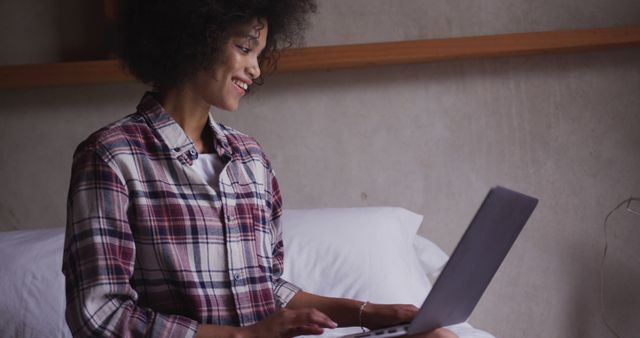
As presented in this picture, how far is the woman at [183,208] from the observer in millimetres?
1003

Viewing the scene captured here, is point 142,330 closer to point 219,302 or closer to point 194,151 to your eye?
point 219,302

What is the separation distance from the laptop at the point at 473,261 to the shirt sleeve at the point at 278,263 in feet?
0.97

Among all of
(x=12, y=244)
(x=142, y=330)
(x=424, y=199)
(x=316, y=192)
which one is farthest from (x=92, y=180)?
(x=424, y=199)

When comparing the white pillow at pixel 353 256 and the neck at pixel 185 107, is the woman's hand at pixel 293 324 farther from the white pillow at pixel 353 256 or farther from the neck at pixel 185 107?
the white pillow at pixel 353 256

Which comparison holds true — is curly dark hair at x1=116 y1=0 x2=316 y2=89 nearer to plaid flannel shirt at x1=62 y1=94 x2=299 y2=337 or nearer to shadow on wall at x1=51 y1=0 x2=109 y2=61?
plaid flannel shirt at x1=62 y1=94 x2=299 y2=337

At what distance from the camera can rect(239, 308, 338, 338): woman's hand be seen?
0.98 meters

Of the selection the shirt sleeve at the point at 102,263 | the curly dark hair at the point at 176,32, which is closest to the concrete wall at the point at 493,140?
the curly dark hair at the point at 176,32

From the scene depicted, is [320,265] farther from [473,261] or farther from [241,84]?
[473,261]

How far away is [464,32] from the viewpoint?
2209 millimetres

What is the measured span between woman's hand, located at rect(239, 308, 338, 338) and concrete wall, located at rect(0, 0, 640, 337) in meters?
1.22

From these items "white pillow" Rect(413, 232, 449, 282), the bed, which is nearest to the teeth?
the bed

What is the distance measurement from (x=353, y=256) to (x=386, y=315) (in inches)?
24.7

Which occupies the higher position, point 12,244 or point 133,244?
point 133,244

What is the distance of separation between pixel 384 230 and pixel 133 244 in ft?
3.08
